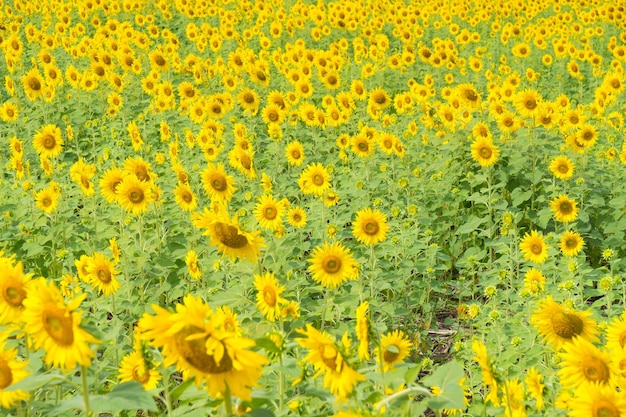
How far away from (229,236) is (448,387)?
1.68 m

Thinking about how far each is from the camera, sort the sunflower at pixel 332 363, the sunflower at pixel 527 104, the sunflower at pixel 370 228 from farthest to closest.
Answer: the sunflower at pixel 527 104, the sunflower at pixel 370 228, the sunflower at pixel 332 363

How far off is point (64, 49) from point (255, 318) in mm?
8754

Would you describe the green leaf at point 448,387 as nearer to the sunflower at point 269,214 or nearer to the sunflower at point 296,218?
the sunflower at point 269,214

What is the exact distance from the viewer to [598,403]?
6.03 feet

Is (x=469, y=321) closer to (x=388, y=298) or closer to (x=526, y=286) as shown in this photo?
(x=388, y=298)

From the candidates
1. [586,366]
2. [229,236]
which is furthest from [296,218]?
[586,366]

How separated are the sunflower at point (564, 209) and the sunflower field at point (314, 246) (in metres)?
0.01

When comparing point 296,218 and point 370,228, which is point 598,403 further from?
point 296,218

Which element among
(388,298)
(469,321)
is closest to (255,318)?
(388,298)

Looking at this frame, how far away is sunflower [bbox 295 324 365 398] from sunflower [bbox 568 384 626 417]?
0.64m

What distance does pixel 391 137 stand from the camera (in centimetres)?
616

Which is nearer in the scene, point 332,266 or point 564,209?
point 332,266

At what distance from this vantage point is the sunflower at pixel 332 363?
5.50ft

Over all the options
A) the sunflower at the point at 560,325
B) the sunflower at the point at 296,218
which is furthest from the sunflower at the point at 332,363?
the sunflower at the point at 296,218
